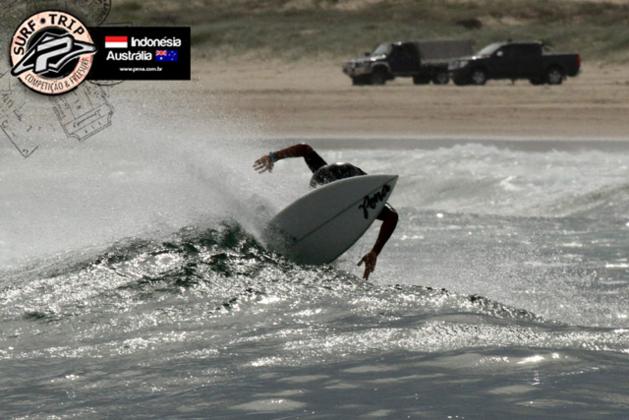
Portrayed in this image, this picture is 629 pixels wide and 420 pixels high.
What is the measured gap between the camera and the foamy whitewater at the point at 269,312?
24.4ft

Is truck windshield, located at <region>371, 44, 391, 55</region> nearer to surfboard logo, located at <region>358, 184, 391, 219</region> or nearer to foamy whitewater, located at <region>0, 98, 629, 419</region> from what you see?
foamy whitewater, located at <region>0, 98, 629, 419</region>

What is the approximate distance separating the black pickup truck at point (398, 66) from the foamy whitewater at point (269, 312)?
2576 cm

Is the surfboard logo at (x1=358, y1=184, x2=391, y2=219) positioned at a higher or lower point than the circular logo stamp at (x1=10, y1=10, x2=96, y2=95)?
lower

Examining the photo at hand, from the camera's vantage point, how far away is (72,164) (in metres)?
27.9

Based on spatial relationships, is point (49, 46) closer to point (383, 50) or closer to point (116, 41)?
point (116, 41)

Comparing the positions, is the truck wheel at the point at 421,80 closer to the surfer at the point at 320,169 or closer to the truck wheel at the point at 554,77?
the truck wheel at the point at 554,77

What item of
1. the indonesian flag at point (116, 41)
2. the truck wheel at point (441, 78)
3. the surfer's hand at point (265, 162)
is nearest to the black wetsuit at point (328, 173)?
the surfer's hand at point (265, 162)

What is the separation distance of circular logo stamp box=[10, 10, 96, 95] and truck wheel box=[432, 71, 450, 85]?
18785 millimetres

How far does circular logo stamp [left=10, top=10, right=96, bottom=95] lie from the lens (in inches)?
876

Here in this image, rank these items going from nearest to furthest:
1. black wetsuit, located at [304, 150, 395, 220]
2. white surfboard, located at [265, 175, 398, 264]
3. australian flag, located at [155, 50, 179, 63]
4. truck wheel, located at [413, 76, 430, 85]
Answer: white surfboard, located at [265, 175, 398, 264]
black wetsuit, located at [304, 150, 395, 220]
australian flag, located at [155, 50, 179, 63]
truck wheel, located at [413, 76, 430, 85]

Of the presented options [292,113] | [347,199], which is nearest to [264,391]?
[347,199]

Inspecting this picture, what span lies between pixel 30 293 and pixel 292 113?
89.1 feet

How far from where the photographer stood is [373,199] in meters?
11.9

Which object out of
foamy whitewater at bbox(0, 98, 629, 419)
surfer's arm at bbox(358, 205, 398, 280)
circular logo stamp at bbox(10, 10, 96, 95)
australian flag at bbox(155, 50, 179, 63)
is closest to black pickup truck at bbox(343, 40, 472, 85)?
australian flag at bbox(155, 50, 179, 63)
